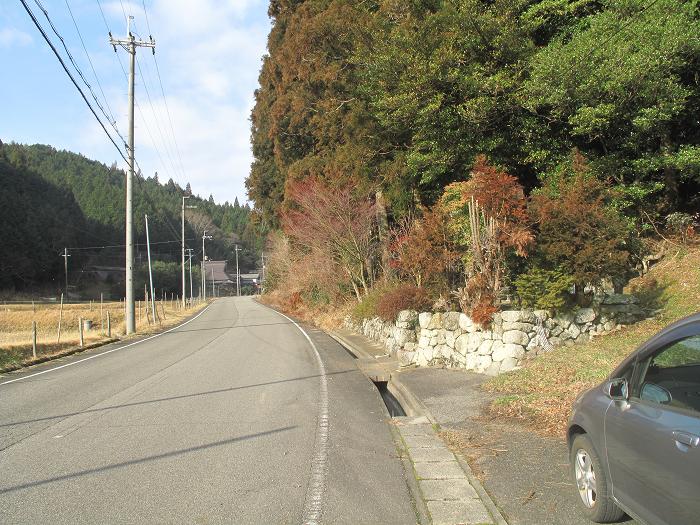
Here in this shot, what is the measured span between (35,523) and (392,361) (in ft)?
34.1

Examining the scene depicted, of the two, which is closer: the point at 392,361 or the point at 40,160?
the point at 392,361

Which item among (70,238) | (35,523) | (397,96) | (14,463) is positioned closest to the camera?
(35,523)

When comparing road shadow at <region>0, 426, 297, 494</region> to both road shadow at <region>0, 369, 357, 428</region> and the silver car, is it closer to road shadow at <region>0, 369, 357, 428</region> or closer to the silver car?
road shadow at <region>0, 369, 357, 428</region>

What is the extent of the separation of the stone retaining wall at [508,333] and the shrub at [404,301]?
1043 mm

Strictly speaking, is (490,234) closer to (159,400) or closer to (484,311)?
(484,311)

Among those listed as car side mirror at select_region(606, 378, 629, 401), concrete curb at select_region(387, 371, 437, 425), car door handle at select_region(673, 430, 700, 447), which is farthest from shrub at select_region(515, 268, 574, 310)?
car door handle at select_region(673, 430, 700, 447)

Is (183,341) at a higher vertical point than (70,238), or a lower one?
lower

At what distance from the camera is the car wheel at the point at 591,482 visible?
13.0ft

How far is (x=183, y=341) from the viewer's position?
2102cm

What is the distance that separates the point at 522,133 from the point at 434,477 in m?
11.4

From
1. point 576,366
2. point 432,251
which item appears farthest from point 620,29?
point 576,366

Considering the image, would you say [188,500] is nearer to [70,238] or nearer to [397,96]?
[397,96]

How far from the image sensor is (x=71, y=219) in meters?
81.5

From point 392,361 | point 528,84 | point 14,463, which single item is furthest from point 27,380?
point 528,84
